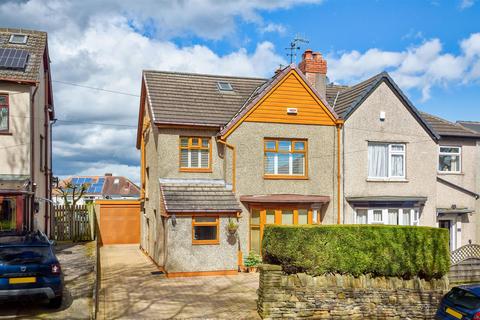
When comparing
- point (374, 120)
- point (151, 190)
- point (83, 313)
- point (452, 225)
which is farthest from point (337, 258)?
point (452, 225)

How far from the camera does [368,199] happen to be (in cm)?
2105

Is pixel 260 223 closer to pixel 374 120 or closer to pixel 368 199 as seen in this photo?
pixel 368 199

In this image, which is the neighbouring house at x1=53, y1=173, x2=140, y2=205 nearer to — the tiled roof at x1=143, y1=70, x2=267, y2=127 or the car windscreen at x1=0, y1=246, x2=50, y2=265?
the tiled roof at x1=143, y1=70, x2=267, y2=127

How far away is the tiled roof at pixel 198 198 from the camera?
18188mm

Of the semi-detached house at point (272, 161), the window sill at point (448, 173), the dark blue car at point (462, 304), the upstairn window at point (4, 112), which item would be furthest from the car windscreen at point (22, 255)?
the window sill at point (448, 173)

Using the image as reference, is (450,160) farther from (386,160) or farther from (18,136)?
(18,136)

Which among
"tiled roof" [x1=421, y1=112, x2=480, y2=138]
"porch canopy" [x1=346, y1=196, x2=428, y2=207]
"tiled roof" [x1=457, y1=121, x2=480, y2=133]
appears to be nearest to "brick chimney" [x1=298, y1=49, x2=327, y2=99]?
"porch canopy" [x1=346, y1=196, x2=428, y2=207]

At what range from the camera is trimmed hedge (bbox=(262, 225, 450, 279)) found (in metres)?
13.9

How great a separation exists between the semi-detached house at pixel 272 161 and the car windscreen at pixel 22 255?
6221mm

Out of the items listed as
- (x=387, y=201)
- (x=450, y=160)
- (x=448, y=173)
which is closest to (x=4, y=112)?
(x=387, y=201)

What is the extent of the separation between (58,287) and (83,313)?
0.99m

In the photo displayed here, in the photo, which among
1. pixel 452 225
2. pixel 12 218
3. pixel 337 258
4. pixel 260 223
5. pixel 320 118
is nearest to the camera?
pixel 337 258

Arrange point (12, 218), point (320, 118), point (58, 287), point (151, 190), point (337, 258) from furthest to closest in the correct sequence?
point (151, 190)
point (320, 118)
point (12, 218)
point (337, 258)
point (58, 287)

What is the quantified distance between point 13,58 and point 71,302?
36.8 feet
